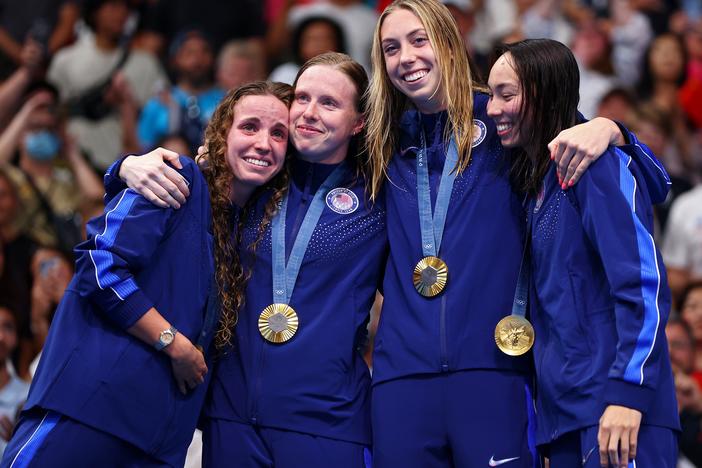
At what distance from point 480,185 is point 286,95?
3.06 ft

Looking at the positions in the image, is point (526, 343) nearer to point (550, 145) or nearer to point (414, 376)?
point (414, 376)

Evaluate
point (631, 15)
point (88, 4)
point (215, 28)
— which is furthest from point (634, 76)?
point (88, 4)

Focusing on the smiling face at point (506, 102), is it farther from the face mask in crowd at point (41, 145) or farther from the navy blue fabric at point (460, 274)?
the face mask in crowd at point (41, 145)

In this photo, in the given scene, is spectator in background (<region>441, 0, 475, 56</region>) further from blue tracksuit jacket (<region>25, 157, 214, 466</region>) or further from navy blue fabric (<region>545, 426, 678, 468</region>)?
navy blue fabric (<region>545, 426, 678, 468</region>)

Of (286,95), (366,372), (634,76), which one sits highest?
(634,76)

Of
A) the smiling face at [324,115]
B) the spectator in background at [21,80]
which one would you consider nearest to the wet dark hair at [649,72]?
the spectator in background at [21,80]

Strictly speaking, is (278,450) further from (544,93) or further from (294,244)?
(544,93)

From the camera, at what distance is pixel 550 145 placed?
436 centimetres

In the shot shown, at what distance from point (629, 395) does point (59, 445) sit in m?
1.94

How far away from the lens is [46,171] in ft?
28.8

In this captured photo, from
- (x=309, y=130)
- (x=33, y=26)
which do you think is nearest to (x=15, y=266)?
(x=33, y=26)

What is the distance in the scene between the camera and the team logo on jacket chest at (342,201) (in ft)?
16.3

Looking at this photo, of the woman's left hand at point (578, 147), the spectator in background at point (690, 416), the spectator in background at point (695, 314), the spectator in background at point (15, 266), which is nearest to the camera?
the woman's left hand at point (578, 147)

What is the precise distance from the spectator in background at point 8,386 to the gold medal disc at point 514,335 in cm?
289
